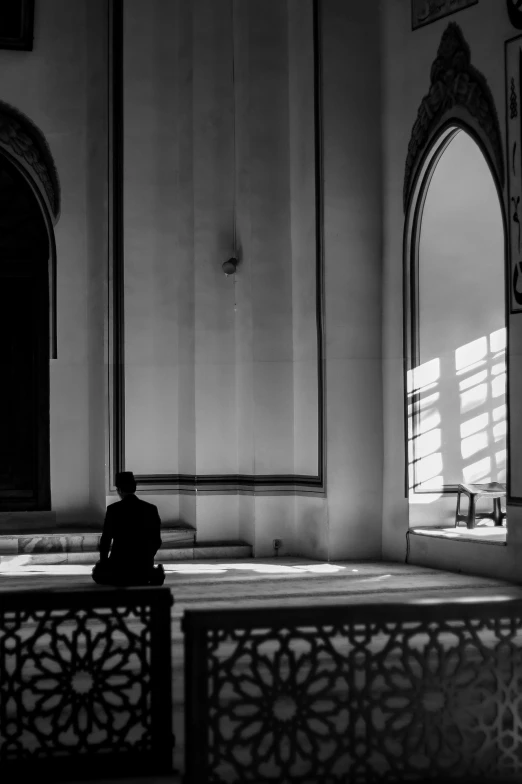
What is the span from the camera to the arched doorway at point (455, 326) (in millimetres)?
8273

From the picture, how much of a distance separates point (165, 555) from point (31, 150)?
3.48 meters

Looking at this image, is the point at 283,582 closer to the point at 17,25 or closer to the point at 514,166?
the point at 514,166

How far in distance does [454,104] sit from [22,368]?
407 centimetres

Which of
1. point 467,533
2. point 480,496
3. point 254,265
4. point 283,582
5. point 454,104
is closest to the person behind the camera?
point 283,582

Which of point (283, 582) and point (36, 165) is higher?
point (36, 165)

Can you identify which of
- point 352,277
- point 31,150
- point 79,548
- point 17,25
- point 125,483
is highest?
point 17,25

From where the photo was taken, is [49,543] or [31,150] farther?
[31,150]

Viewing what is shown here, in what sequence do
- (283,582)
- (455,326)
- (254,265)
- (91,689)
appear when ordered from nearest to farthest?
(91,689) < (283,582) < (455,326) < (254,265)

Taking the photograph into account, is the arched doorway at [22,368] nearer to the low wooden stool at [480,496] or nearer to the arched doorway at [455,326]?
the arched doorway at [455,326]

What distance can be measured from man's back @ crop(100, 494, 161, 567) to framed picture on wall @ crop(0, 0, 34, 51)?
15.5 feet

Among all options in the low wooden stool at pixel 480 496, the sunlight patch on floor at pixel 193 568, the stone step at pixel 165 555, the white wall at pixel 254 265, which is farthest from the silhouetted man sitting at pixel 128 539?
the low wooden stool at pixel 480 496

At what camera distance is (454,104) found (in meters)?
7.70

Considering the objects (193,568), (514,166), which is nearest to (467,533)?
(193,568)

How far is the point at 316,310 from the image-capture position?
334 inches
